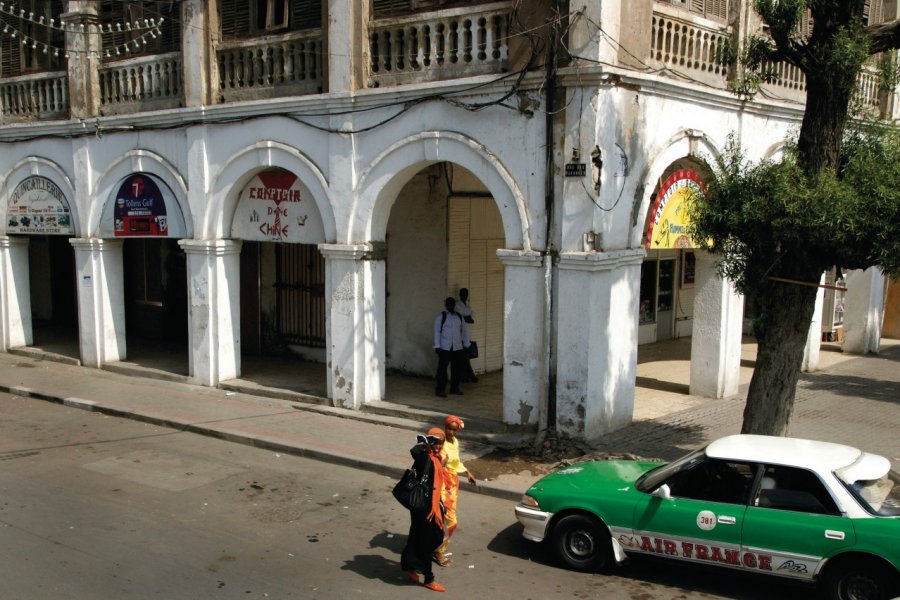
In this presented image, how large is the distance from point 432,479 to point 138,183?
11219mm

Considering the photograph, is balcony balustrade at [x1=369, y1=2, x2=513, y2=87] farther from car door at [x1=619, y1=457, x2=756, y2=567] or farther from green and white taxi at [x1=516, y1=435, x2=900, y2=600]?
car door at [x1=619, y1=457, x2=756, y2=567]

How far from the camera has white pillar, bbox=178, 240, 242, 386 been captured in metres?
15.0

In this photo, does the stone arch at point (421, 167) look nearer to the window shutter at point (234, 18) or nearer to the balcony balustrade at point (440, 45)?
the balcony balustrade at point (440, 45)

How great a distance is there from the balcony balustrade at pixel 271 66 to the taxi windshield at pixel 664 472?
852cm

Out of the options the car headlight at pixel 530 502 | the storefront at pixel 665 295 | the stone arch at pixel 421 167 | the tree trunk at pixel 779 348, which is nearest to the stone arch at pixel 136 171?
the stone arch at pixel 421 167

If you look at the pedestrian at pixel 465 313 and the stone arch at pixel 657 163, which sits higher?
the stone arch at pixel 657 163

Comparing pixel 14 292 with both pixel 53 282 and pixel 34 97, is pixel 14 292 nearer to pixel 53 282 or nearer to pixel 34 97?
pixel 34 97

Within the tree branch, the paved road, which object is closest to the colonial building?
the paved road

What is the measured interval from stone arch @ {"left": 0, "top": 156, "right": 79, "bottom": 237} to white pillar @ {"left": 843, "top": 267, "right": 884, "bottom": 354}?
15955mm

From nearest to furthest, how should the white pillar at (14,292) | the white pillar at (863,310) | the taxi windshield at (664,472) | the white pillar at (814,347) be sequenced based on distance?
the taxi windshield at (664,472) → the white pillar at (814,347) → the white pillar at (863,310) → the white pillar at (14,292)

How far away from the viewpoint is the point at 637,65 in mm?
11328

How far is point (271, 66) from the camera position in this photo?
14.4 meters

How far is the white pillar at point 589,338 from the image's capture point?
1091cm

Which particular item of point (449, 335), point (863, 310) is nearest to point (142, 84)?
point (449, 335)
